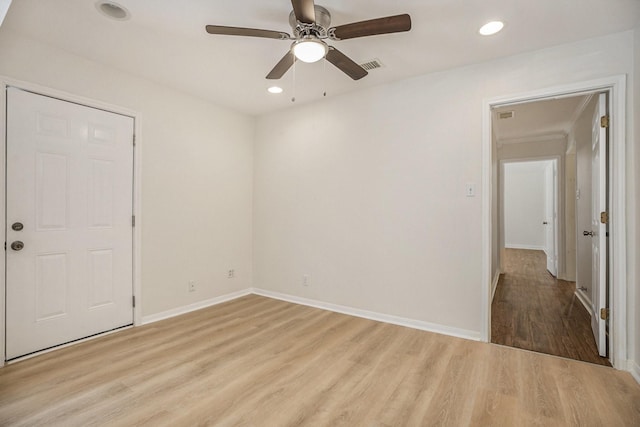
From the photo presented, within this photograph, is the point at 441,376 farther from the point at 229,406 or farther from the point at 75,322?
the point at 75,322

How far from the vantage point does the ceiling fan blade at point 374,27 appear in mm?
1847

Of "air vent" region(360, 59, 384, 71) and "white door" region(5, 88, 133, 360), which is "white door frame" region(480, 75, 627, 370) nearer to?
"air vent" region(360, 59, 384, 71)

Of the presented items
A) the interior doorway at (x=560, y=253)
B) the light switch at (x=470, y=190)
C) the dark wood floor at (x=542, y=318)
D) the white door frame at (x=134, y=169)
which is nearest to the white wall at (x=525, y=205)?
the interior doorway at (x=560, y=253)

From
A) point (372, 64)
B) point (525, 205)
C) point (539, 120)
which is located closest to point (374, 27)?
point (372, 64)

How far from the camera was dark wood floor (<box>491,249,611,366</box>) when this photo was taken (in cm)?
276

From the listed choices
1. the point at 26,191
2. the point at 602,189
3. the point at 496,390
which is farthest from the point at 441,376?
the point at 26,191

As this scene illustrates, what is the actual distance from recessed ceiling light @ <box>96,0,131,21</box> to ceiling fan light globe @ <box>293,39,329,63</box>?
127 centimetres

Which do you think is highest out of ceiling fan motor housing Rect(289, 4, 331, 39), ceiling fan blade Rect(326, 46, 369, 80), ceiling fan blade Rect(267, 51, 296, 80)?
ceiling fan motor housing Rect(289, 4, 331, 39)

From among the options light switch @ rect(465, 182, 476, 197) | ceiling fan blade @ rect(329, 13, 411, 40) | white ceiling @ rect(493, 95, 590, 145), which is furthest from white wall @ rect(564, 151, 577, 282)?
ceiling fan blade @ rect(329, 13, 411, 40)

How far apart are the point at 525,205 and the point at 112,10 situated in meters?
10.8

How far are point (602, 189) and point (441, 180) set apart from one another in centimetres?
126

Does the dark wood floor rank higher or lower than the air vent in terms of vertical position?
lower

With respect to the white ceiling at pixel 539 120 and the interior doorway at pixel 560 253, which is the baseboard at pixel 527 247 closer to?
the interior doorway at pixel 560 253

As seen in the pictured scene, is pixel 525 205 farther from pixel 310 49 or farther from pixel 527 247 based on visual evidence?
pixel 310 49
